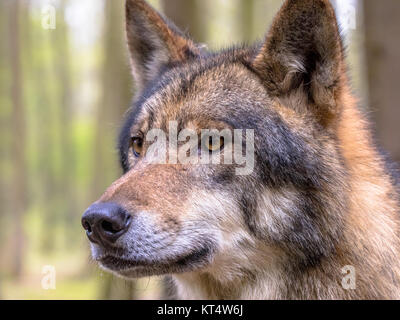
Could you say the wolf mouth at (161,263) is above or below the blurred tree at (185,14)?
below

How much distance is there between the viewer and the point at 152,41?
17.1 ft

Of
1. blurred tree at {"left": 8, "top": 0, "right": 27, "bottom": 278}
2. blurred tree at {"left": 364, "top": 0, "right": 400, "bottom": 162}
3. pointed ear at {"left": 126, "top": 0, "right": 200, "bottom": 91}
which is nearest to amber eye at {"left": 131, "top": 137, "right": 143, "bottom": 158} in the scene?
pointed ear at {"left": 126, "top": 0, "right": 200, "bottom": 91}

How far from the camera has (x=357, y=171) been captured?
13.6ft

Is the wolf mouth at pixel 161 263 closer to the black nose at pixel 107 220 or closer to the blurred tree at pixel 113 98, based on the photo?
the black nose at pixel 107 220

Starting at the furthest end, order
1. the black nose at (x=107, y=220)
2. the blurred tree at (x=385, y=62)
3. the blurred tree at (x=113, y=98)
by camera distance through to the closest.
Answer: the blurred tree at (x=113, y=98), the blurred tree at (x=385, y=62), the black nose at (x=107, y=220)

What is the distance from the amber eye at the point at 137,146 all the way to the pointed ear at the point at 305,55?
3.84 ft

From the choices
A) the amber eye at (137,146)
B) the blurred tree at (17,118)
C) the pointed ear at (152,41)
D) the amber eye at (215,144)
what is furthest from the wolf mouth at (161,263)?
the blurred tree at (17,118)

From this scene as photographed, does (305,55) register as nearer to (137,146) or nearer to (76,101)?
(137,146)

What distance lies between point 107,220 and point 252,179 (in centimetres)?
112

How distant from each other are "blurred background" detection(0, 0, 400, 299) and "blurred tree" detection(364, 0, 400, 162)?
0.6 inches

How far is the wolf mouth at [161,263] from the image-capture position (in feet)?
12.1

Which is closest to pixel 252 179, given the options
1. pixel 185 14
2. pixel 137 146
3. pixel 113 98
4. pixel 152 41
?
pixel 137 146

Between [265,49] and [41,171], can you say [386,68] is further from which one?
[41,171]

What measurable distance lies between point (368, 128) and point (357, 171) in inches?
27.3
